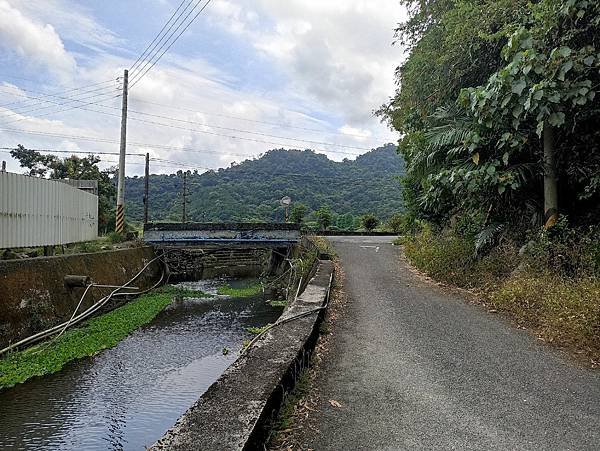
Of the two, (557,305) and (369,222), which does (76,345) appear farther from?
(369,222)

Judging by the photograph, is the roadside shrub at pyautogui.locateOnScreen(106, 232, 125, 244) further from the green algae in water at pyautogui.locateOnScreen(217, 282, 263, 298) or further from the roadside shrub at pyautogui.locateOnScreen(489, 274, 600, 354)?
the roadside shrub at pyautogui.locateOnScreen(489, 274, 600, 354)

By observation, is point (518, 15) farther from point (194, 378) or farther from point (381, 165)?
point (381, 165)

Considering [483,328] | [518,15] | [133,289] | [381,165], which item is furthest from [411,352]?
[381,165]

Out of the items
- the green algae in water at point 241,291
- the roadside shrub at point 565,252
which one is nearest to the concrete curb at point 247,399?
the roadside shrub at point 565,252

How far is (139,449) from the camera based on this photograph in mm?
4750

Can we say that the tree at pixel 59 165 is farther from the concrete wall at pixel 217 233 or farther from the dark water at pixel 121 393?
the dark water at pixel 121 393

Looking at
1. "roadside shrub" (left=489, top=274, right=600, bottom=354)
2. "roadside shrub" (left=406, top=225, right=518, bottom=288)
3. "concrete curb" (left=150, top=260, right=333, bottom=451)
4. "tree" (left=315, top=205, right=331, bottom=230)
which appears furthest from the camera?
"tree" (left=315, top=205, right=331, bottom=230)

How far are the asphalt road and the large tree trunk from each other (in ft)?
7.10

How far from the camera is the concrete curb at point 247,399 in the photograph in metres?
2.44

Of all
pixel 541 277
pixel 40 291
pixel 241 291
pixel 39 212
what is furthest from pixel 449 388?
pixel 241 291

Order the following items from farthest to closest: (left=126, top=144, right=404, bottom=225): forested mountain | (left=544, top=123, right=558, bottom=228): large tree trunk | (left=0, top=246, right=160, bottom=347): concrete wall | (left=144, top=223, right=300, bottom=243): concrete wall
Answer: (left=126, top=144, right=404, bottom=225): forested mountain
(left=144, top=223, right=300, bottom=243): concrete wall
(left=0, top=246, right=160, bottom=347): concrete wall
(left=544, top=123, right=558, bottom=228): large tree trunk

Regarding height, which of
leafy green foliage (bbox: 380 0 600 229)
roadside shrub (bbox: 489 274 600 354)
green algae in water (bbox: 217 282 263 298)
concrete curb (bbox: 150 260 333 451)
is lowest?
green algae in water (bbox: 217 282 263 298)

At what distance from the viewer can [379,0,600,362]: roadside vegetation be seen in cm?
559

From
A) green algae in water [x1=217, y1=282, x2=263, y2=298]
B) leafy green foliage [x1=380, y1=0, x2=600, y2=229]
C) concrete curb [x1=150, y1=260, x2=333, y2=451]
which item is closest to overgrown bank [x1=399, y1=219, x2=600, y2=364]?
leafy green foliage [x1=380, y1=0, x2=600, y2=229]
